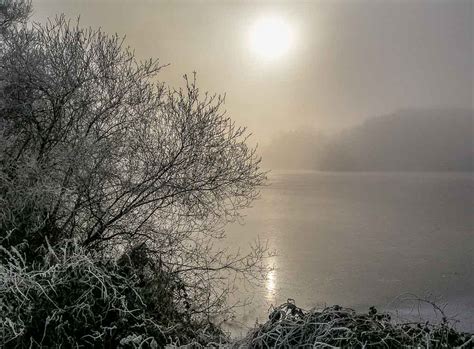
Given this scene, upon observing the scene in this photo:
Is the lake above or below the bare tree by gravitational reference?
below

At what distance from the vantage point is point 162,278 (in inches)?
348

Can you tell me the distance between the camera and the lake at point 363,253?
36.2 ft

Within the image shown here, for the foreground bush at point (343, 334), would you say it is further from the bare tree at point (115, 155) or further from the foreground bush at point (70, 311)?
the bare tree at point (115, 155)

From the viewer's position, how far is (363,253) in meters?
15.8

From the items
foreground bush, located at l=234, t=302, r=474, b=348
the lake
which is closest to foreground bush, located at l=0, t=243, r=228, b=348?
foreground bush, located at l=234, t=302, r=474, b=348

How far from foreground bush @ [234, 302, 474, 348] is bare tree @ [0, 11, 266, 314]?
14.1 ft

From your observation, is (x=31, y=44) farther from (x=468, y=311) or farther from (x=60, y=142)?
(x=468, y=311)

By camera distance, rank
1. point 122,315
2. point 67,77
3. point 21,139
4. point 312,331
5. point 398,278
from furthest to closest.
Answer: point 398,278, point 21,139, point 67,77, point 122,315, point 312,331

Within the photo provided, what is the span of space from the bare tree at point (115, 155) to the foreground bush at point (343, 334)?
429 cm

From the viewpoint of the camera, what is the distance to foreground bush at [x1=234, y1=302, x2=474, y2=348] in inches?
190

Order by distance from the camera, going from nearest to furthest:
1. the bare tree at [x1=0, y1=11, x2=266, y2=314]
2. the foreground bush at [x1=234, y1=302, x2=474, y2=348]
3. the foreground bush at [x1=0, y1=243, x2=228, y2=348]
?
the foreground bush at [x1=234, y1=302, x2=474, y2=348] → the foreground bush at [x1=0, y1=243, x2=228, y2=348] → the bare tree at [x1=0, y1=11, x2=266, y2=314]

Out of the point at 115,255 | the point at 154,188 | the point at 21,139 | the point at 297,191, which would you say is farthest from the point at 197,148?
the point at 297,191

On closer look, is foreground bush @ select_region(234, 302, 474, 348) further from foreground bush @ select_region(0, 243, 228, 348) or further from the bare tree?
the bare tree

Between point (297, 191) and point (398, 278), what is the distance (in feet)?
84.2
